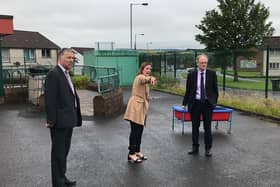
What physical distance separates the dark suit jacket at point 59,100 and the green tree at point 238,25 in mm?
34918

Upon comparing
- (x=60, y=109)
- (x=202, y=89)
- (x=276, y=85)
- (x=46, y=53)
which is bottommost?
(x=276, y=85)

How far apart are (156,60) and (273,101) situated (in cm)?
1202

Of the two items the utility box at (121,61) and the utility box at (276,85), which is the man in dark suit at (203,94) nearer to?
the utility box at (121,61)

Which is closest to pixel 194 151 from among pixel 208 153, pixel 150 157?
pixel 208 153

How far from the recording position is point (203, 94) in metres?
6.15

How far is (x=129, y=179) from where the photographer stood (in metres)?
5.11

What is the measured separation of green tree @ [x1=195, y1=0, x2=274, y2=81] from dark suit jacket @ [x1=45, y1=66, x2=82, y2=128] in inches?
1375

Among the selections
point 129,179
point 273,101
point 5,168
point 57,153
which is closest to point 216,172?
point 129,179

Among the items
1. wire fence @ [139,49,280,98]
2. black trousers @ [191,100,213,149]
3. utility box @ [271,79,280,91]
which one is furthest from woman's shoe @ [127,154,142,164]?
utility box @ [271,79,280,91]

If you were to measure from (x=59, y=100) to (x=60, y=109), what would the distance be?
0.11m

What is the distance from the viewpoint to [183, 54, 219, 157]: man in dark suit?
20.2 ft

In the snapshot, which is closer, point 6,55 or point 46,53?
point 6,55

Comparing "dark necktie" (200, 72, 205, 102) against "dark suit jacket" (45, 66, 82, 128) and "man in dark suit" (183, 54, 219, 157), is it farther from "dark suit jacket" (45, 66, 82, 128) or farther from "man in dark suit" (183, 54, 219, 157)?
"dark suit jacket" (45, 66, 82, 128)

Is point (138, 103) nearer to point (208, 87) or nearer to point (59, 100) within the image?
point (208, 87)
